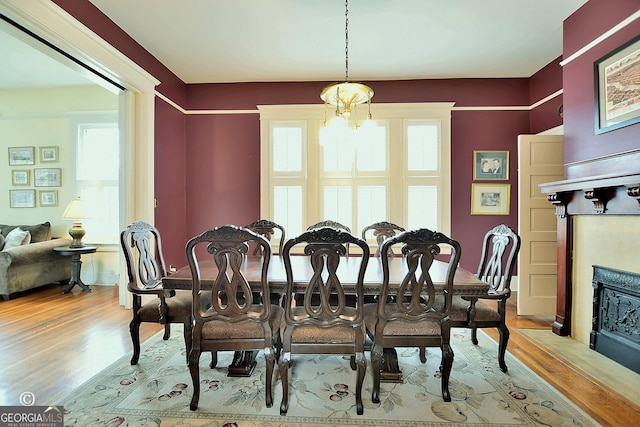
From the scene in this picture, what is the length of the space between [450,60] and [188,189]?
13.1 ft

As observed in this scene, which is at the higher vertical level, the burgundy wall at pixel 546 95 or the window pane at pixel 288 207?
the burgundy wall at pixel 546 95

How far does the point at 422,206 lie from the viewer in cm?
438

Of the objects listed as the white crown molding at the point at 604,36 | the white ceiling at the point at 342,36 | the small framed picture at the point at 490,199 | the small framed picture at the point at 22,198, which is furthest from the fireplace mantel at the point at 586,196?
the small framed picture at the point at 22,198

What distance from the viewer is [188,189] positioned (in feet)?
15.1

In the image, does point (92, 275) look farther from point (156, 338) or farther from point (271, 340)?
point (271, 340)

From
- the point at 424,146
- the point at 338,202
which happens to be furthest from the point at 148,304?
the point at 424,146

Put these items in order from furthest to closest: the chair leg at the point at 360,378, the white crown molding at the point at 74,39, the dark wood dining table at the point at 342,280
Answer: the white crown molding at the point at 74,39, the dark wood dining table at the point at 342,280, the chair leg at the point at 360,378

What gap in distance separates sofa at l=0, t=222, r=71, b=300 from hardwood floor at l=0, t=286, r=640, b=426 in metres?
0.24

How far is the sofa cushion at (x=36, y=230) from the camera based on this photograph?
4.47 metres

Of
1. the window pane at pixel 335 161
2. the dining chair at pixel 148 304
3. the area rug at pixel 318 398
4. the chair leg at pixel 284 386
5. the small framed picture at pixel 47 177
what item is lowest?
the area rug at pixel 318 398

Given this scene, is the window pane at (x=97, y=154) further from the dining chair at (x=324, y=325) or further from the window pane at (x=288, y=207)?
the dining chair at (x=324, y=325)

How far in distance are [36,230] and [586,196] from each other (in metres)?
6.64

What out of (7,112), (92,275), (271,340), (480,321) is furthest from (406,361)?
(7,112)

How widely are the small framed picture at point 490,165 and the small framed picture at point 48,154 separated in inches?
247
